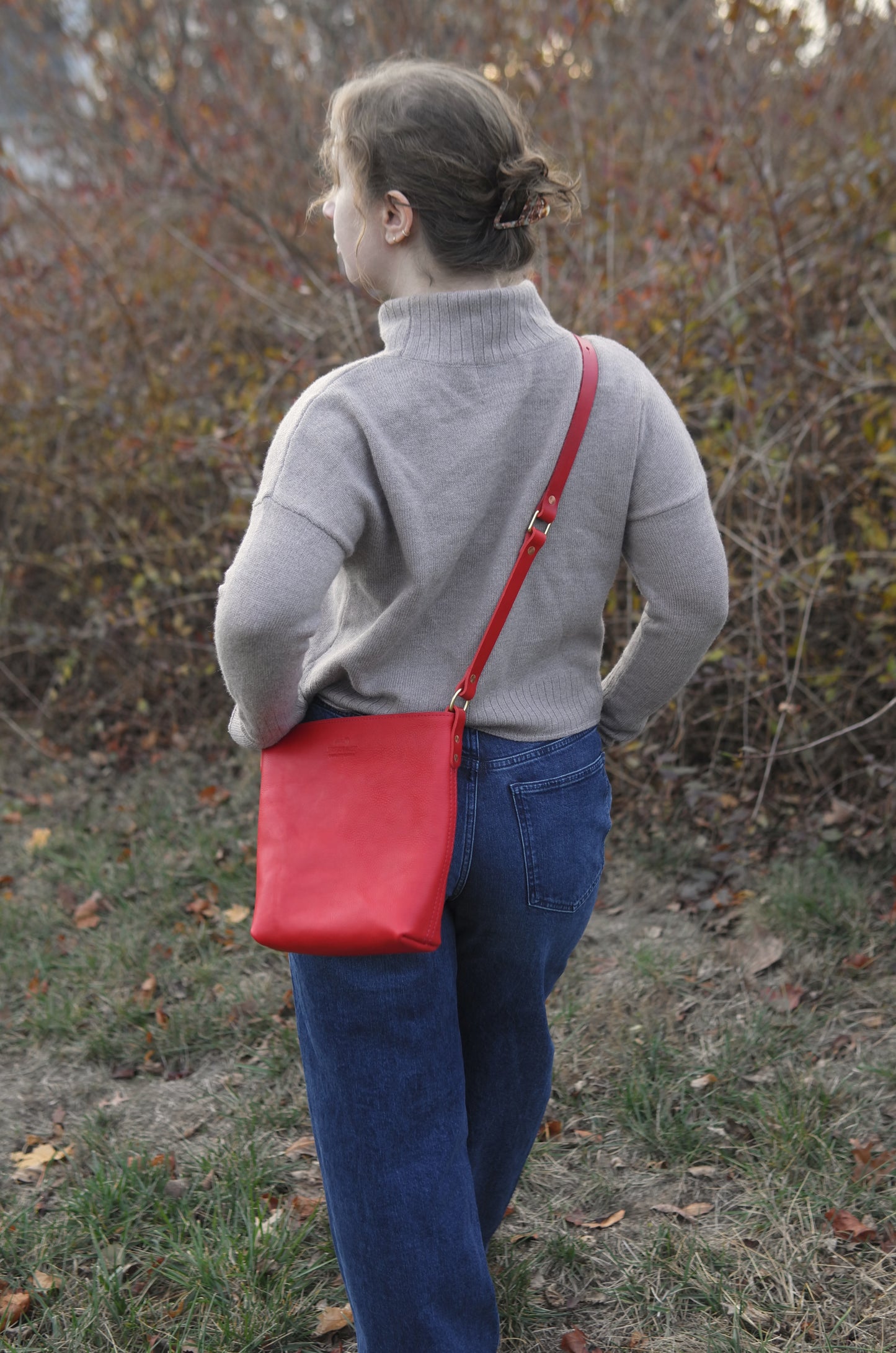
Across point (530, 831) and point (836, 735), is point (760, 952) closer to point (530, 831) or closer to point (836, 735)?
point (836, 735)

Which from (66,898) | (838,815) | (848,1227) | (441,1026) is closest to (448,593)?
(441,1026)

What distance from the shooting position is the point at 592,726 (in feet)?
5.54

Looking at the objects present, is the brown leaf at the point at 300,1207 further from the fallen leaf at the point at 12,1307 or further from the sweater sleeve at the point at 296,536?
the sweater sleeve at the point at 296,536

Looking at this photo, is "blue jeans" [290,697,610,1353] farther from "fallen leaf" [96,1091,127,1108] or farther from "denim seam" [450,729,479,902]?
"fallen leaf" [96,1091,127,1108]

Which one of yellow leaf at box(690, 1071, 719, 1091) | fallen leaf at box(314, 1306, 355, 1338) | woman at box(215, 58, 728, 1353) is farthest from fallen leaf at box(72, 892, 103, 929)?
woman at box(215, 58, 728, 1353)

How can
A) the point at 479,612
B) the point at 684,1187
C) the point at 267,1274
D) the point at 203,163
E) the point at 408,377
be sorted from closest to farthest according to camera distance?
the point at 408,377, the point at 479,612, the point at 267,1274, the point at 684,1187, the point at 203,163

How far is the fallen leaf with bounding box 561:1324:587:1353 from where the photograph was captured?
205cm

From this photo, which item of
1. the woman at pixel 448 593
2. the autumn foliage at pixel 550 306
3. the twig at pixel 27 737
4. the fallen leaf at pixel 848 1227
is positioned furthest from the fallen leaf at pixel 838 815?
the twig at pixel 27 737

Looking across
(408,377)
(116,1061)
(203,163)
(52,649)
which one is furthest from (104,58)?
(408,377)

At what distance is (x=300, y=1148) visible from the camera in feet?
8.52

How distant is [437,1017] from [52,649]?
14.7ft

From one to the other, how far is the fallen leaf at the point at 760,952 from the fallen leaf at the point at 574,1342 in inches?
48.5

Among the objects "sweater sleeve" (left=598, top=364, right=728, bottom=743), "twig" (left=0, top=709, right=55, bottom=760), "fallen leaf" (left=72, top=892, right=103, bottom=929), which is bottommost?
"fallen leaf" (left=72, top=892, right=103, bottom=929)

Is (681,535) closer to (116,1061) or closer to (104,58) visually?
(116,1061)
